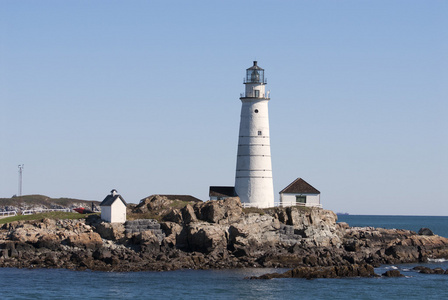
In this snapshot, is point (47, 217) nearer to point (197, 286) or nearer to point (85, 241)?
point (85, 241)

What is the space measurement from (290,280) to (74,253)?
16.0 m

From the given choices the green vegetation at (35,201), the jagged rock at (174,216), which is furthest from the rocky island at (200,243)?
the green vegetation at (35,201)

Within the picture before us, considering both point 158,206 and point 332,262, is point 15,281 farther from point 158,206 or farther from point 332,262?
point 332,262

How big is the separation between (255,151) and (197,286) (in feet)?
66.5

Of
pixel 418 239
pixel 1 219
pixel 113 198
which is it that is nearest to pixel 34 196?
pixel 1 219

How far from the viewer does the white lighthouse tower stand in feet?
208

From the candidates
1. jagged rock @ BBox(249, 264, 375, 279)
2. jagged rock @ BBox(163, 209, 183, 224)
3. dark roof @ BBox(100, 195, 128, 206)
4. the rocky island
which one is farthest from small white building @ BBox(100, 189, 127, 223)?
jagged rock @ BBox(249, 264, 375, 279)

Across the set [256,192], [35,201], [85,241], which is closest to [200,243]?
[85,241]

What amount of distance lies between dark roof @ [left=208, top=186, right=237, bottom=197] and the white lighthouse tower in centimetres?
93

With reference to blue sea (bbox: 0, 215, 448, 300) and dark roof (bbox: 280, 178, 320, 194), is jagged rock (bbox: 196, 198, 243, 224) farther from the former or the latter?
dark roof (bbox: 280, 178, 320, 194)

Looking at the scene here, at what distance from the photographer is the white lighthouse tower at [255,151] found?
6350 centimetres

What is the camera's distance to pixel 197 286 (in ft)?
149

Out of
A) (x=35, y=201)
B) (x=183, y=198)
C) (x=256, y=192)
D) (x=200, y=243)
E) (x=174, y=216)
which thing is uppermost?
(x=256, y=192)

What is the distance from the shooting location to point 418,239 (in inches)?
2530
